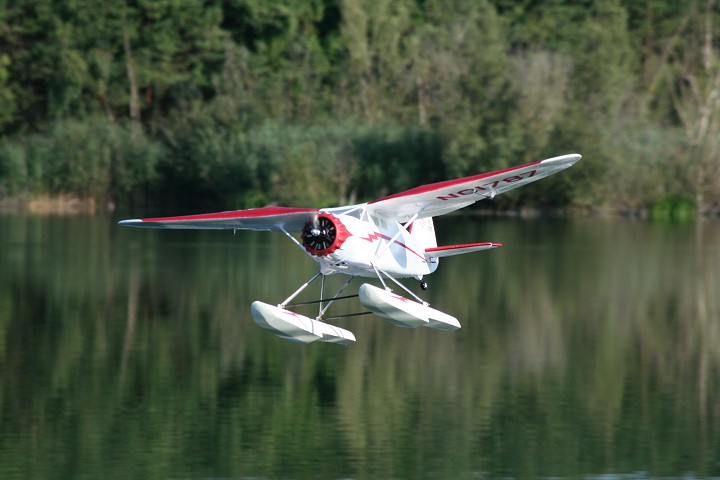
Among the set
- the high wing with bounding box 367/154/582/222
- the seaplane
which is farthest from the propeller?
the high wing with bounding box 367/154/582/222

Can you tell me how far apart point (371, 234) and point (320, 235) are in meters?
0.79

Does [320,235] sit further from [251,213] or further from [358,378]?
[358,378]

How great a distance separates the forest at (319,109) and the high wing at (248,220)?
27.3 m

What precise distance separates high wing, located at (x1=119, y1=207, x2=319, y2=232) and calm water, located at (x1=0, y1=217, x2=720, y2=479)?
2088mm

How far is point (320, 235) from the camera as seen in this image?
1111cm

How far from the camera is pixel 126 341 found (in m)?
18.3

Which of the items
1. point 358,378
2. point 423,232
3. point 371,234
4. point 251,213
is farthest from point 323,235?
point 358,378

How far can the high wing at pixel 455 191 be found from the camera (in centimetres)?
1136

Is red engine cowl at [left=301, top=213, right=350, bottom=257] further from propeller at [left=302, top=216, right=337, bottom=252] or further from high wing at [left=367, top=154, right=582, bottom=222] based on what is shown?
high wing at [left=367, top=154, right=582, bottom=222]

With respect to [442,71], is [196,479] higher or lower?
lower

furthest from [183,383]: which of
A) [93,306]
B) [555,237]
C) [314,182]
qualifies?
[314,182]

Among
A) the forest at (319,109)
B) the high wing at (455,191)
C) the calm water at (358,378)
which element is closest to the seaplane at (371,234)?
the high wing at (455,191)

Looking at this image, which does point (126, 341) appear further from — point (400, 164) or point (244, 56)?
point (244, 56)

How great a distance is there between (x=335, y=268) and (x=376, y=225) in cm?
85
